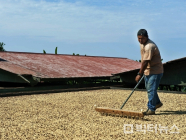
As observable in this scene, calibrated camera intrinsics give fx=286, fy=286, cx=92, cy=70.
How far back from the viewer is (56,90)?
13555 mm

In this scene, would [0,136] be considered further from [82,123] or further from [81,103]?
[81,103]

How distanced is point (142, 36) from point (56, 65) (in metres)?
9.69

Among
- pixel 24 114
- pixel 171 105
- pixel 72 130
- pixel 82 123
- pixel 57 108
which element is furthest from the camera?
pixel 171 105

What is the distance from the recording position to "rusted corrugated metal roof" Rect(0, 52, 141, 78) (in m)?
14.1

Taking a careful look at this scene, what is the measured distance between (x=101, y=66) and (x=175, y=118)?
11754 millimetres

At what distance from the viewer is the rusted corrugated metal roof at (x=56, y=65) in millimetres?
14078

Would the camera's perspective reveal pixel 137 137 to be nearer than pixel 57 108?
Yes

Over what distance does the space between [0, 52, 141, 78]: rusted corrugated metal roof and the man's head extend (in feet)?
23.2

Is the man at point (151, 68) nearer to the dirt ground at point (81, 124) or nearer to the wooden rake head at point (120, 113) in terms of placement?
the dirt ground at point (81, 124)

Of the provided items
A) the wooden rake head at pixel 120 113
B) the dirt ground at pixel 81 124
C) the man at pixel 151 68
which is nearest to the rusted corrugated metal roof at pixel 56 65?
the dirt ground at pixel 81 124

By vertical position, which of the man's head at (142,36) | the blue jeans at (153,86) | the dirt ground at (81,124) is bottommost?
the dirt ground at (81,124)

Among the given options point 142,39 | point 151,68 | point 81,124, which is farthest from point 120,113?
point 142,39

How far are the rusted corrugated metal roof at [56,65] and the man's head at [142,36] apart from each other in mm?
7062

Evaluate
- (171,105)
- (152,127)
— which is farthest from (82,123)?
(171,105)
